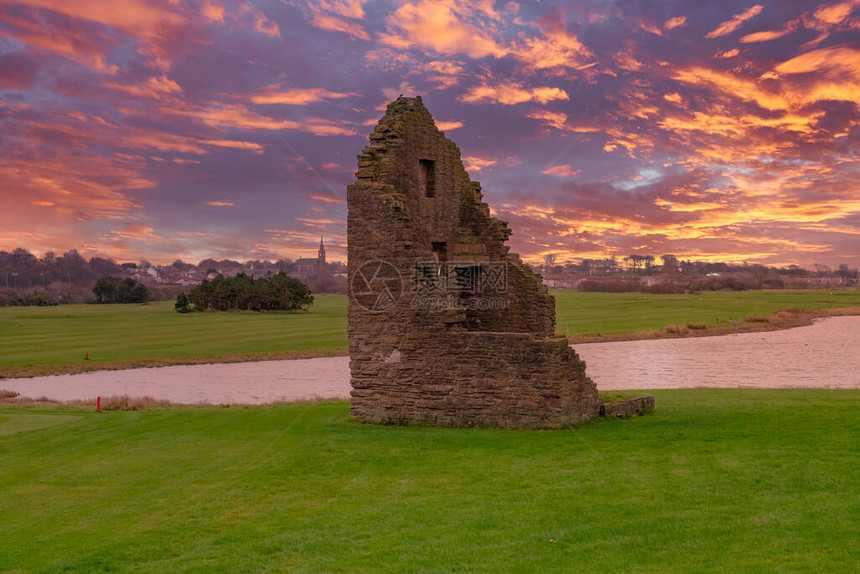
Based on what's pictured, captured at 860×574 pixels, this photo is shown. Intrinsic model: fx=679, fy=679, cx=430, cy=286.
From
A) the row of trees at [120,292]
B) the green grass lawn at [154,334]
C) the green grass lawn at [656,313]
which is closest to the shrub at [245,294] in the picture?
the green grass lawn at [154,334]

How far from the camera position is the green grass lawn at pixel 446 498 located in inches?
298

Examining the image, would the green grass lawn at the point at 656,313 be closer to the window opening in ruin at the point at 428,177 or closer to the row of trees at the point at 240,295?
the row of trees at the point at 240,295

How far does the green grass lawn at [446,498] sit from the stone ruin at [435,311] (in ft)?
2.39

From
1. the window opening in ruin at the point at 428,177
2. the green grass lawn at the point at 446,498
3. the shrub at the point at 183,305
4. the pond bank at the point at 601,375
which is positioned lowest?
the pond bank at the point at 601,375

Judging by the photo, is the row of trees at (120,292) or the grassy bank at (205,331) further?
the row of trees at (120,292)

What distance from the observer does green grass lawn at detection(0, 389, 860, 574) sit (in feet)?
24.9

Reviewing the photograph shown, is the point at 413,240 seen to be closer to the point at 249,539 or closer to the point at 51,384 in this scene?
the point at 249,539

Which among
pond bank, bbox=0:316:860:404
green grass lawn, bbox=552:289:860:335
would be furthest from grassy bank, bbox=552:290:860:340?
pond bank, bbox=0:316:860:404

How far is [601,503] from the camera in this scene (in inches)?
360

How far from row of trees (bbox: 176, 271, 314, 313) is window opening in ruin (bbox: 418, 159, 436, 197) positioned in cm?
5979

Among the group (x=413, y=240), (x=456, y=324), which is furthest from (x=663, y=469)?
(x=413, y=240)

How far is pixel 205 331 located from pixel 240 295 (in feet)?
66.2

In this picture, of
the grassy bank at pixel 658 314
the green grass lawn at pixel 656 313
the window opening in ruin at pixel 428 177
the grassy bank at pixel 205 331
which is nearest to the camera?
the window opening in ruin at pixel 428 177

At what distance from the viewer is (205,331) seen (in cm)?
5550
